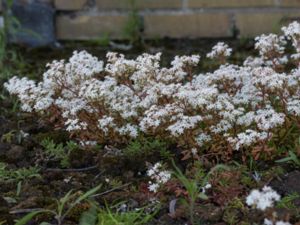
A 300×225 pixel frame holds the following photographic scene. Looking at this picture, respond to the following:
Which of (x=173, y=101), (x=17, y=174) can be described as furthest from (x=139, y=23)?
(x=17, y=174)

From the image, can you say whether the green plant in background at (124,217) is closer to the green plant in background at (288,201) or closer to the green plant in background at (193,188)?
the green plant in background at (193,188)

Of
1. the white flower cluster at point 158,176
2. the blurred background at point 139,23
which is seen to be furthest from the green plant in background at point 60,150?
the blurred background at point 139,23

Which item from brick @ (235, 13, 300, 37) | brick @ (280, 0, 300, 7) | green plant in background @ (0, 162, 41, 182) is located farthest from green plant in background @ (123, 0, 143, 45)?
green plant in background @ (0, 162, 41, 182)

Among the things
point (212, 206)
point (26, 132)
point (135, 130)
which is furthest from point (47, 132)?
point (212, 206)

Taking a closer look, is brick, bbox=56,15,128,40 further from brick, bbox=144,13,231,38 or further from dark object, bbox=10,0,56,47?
brick, bbox=144,13,231,38

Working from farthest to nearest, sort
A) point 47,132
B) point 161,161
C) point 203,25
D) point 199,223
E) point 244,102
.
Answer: point 203,25 < point 47,132 < point 244,102 < point 161,161 < point 199,223

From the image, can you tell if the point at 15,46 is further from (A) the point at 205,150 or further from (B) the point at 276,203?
(B) the point at 276,203

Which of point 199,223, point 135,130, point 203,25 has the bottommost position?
point 199,223
